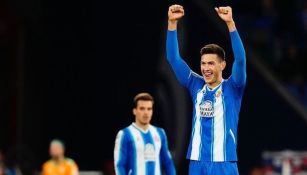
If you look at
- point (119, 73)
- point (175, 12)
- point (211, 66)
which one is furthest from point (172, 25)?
point (119, 73)

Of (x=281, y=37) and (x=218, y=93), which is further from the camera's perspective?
(x=281, y=37)

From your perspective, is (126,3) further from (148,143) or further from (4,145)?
(148,143)

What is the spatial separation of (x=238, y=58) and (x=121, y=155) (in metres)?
3.04

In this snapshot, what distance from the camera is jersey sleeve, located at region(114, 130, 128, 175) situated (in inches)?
395

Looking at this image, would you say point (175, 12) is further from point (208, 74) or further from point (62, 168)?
point (62, 168)

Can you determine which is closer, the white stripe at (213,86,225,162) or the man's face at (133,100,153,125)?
the white stripe at (213,86,225,162)

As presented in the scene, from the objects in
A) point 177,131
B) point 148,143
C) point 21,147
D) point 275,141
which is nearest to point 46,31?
point 21,147

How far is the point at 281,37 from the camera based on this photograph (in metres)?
18.1

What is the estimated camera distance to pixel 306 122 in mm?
16781

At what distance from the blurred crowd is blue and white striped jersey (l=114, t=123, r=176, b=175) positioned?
772 centimetres

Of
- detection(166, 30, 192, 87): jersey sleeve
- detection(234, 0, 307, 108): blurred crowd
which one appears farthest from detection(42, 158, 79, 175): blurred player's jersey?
detection(166, 30, 192, 87): jersey sleeve

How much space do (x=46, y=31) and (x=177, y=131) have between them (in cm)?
392

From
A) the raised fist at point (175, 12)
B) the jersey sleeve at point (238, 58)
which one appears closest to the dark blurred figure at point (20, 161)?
the raised fist at point (175, 12)

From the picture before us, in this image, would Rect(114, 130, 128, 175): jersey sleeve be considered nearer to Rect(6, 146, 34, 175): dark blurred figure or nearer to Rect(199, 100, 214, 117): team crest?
Rect(199, 100, 214, 117): team crest
